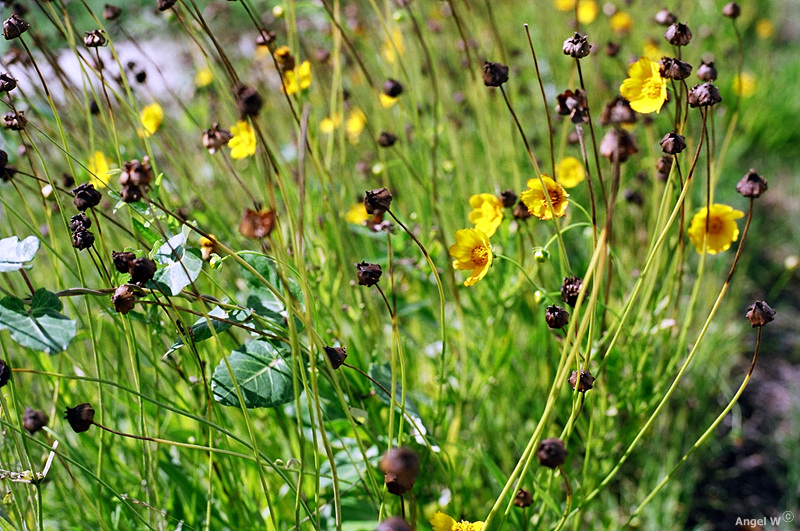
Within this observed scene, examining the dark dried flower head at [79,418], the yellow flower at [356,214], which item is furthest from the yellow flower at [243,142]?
the dark dried flower head at [79,418]

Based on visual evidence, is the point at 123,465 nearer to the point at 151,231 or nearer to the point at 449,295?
the point at 151,231

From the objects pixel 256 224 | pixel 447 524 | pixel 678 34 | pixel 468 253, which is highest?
pixel 678 34

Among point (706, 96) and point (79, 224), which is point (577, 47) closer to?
point (706, 96)

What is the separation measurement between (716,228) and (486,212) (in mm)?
374

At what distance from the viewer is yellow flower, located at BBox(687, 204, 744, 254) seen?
1.00m

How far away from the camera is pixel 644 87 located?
876 mm

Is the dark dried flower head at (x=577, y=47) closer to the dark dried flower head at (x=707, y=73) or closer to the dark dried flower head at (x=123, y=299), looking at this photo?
the dark dried flower head at (x=707, y=73)

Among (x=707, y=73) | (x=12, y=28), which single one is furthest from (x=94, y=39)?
(x=707, y=73)

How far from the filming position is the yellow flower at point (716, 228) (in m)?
1.00

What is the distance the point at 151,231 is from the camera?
875mm

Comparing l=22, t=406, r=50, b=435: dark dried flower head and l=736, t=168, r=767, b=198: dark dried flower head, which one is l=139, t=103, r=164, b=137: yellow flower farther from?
l=736, t=168, r=767, b=198: dark dried flower head

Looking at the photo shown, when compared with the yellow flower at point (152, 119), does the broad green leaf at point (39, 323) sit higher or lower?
lower

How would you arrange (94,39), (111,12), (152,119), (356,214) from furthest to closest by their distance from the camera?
(356,214)
(152,119)
(111,12)
(94,39)

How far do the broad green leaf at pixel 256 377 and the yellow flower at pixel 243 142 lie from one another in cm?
37
